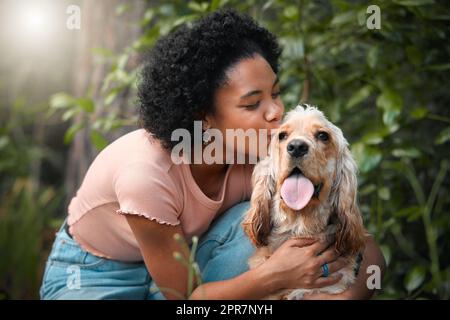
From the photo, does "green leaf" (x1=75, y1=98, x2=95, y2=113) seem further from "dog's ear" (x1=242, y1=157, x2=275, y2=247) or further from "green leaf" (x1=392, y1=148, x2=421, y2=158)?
"green leaf" (x1=392, y1=148, x2=421, y2=158)

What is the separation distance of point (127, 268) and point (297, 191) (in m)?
0.91

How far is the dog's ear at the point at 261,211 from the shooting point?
2273 mm

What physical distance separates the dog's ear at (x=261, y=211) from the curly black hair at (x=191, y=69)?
0.39 meters

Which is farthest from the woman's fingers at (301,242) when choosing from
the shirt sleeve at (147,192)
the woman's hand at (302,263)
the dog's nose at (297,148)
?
the shirt sleeve at (147,192)

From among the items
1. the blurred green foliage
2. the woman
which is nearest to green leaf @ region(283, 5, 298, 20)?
the blurred green foliage

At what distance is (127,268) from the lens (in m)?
2.59

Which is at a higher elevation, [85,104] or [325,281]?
[85,104]

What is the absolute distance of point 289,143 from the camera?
208 centimetres

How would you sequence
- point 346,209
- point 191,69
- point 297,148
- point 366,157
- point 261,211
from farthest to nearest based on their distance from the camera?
1. point 366,157
2. point 191,69
3. point 261,211
4. point 346,209
5. point 297,148

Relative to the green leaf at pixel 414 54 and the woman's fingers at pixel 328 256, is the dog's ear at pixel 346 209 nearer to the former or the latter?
the woman's fingers at pixel 328 256

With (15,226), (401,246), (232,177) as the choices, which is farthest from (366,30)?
(15,226)

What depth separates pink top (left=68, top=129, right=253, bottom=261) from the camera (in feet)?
7.43

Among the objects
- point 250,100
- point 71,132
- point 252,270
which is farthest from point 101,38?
point 252,270

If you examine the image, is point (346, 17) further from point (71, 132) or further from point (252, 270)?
point (71, 132)
